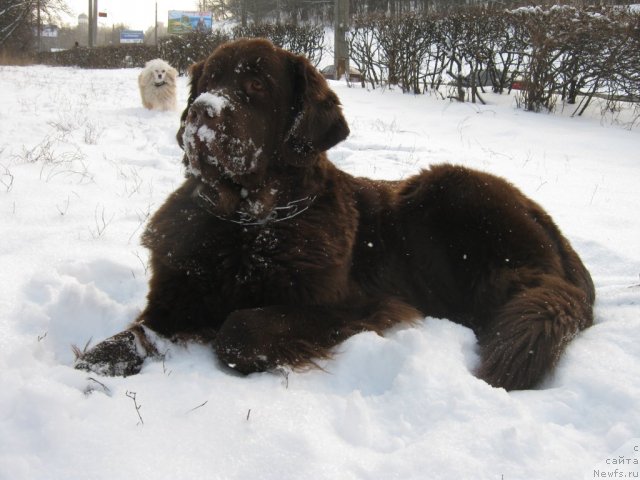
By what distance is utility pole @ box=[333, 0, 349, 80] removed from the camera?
17609 millimetres

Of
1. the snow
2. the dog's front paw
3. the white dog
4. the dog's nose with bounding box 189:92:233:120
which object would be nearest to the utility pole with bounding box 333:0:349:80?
the white dog

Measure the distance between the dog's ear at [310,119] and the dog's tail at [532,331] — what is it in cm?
127

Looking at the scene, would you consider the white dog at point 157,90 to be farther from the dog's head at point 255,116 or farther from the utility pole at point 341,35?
the dog's head at point 255,116

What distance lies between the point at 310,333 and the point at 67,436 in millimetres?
1151

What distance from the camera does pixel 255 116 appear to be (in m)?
2.58

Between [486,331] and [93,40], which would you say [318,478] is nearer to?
[486,331]

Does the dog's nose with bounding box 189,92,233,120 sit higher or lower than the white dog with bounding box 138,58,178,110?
lower

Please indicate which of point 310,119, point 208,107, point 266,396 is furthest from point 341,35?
point 266,396

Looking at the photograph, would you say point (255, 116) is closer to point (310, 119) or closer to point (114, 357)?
point (310, 119)

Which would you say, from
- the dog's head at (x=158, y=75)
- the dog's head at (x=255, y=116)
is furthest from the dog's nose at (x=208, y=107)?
the dog's head at (x=158, y=75)

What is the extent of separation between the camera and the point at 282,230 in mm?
2625

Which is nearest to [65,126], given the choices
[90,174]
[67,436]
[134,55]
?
[90,174]

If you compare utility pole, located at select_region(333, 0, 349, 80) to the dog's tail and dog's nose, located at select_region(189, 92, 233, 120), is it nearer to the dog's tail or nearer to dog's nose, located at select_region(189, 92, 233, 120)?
the dog's tail

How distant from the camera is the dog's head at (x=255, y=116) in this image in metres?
2.39
